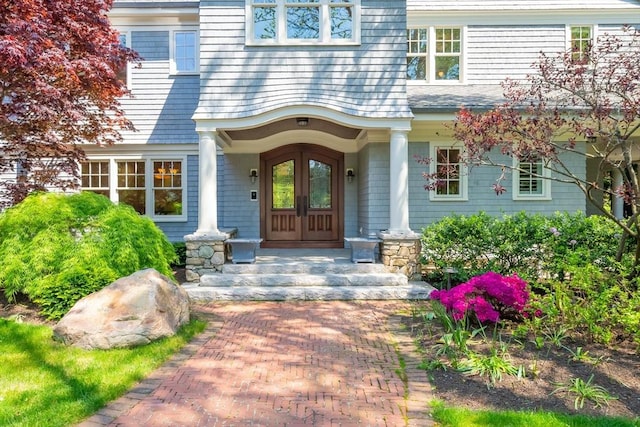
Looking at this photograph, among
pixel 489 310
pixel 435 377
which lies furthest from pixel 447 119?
pixel 435 377

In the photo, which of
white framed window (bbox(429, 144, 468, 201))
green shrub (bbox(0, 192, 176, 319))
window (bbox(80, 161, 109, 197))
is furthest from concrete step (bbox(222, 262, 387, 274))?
window (bbox(80, 161, 109, 197))

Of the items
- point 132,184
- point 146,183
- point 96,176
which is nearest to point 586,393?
point 146,183

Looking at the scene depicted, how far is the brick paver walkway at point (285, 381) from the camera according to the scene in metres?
3.10

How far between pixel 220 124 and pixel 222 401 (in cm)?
569

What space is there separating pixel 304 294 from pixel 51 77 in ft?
17.5

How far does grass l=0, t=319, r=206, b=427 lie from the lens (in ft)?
10.2

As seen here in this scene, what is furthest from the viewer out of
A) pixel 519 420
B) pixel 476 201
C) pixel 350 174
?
pixel 350 174

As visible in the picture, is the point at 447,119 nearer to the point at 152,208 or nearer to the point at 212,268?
the point at 212,268

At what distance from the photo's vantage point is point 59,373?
3848 mm

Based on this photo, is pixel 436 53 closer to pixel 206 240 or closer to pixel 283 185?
pixel 283 185

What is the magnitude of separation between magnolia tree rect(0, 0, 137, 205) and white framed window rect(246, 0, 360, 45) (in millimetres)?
2426

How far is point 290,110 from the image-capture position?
7863 mm

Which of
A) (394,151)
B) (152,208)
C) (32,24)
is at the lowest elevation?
(152,208)

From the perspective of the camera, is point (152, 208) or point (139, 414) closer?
point (139, 414)
